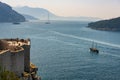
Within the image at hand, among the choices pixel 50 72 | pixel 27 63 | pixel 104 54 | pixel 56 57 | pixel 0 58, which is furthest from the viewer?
pixel 104 54

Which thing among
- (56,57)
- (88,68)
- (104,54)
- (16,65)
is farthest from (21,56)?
(104,54)

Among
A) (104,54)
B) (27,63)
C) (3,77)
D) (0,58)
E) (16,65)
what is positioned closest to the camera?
(3,77)

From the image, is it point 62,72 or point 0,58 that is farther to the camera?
point 62,72

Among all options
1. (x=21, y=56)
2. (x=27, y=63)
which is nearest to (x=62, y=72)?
(x=27, y=63)

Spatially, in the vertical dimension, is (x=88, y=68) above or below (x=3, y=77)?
below

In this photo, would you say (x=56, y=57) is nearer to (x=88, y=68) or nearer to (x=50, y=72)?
(x=88, y=68)

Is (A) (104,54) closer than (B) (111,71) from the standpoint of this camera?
No

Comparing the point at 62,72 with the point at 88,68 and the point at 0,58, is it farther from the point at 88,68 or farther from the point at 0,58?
the point at 0,58

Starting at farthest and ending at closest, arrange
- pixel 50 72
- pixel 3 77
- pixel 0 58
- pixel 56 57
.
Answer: pixel 56 57, pixel 50 72, pixel 0 58, pixel 3 77

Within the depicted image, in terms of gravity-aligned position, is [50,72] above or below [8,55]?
below

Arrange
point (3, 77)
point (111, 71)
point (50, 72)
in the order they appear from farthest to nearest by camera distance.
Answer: point (111, 71)
point (50, 72)
point (3, 77)
